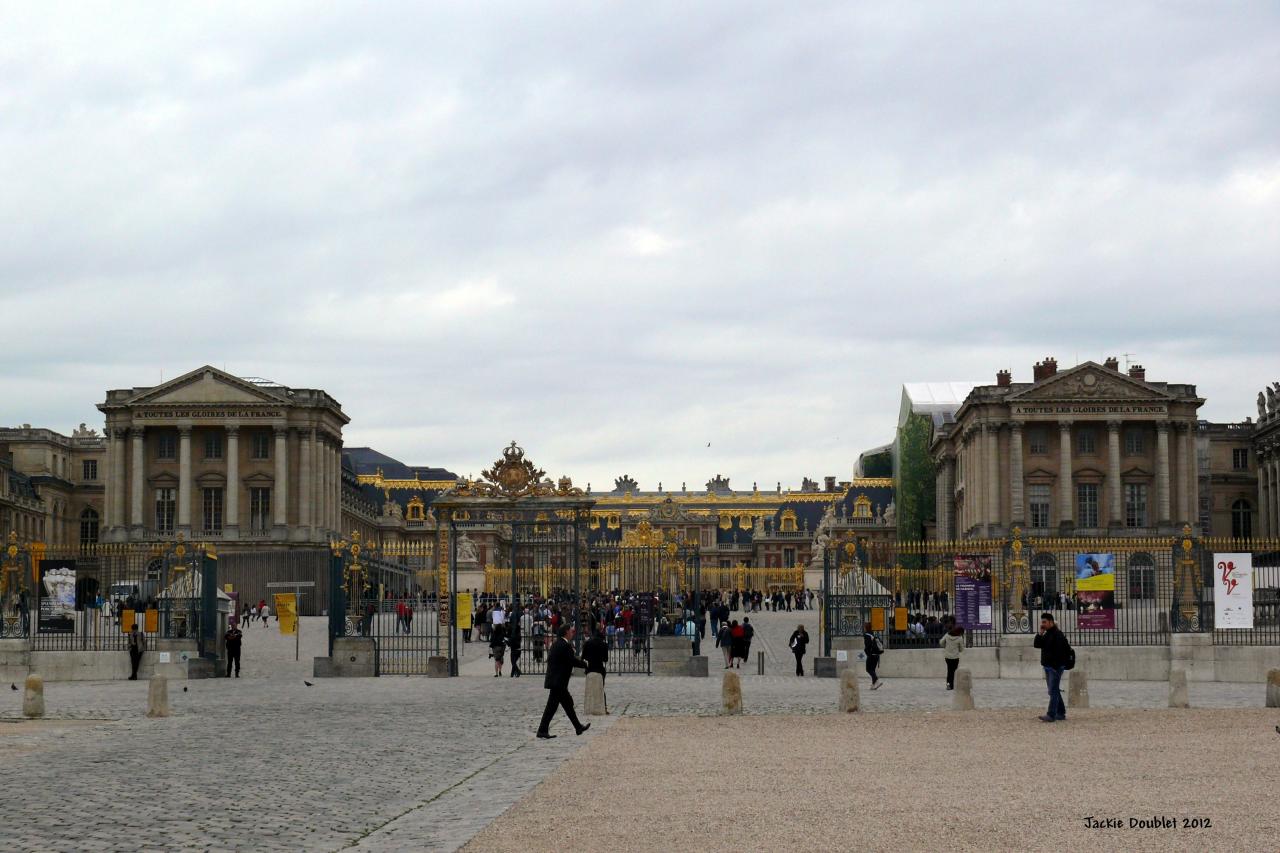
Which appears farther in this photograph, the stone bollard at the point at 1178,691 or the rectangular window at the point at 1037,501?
the rectangular window at the point at 1037,501

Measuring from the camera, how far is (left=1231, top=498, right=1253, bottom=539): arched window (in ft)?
385

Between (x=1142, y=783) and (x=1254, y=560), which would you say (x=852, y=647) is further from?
(x=1142, y=783)

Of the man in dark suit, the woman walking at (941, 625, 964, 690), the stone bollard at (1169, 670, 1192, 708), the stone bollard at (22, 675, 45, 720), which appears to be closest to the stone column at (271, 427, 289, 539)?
the woman walking at (941, 625, 964, 690)

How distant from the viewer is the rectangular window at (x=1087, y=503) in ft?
327

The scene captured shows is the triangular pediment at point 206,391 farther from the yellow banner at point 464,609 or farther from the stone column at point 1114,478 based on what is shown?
the yellow banner at point 464,609

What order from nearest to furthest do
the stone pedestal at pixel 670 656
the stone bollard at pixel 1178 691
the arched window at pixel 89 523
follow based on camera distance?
the stone bollard at pixel 1178 691 < the stone pedestal at pixel 670 656 < the arched window at pixel 89 523

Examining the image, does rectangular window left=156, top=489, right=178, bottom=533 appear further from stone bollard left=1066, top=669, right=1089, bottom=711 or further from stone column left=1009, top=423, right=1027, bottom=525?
stone bollard left=1066, top=669, right=1089, bottom=711

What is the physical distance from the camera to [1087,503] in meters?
100

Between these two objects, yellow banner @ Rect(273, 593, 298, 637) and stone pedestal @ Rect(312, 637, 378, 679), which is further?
yellow banner @ Rect(273, 593, 298, 637)

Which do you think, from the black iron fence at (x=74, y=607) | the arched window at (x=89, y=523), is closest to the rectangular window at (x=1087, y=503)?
the arched window at (x=89, y=523)

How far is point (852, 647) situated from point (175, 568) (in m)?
14.5

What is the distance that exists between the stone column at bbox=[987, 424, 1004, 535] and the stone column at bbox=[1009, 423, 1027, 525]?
72cm

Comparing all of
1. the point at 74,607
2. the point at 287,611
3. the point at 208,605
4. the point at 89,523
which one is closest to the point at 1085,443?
the point at 287,611

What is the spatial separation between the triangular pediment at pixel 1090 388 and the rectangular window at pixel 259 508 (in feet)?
138
